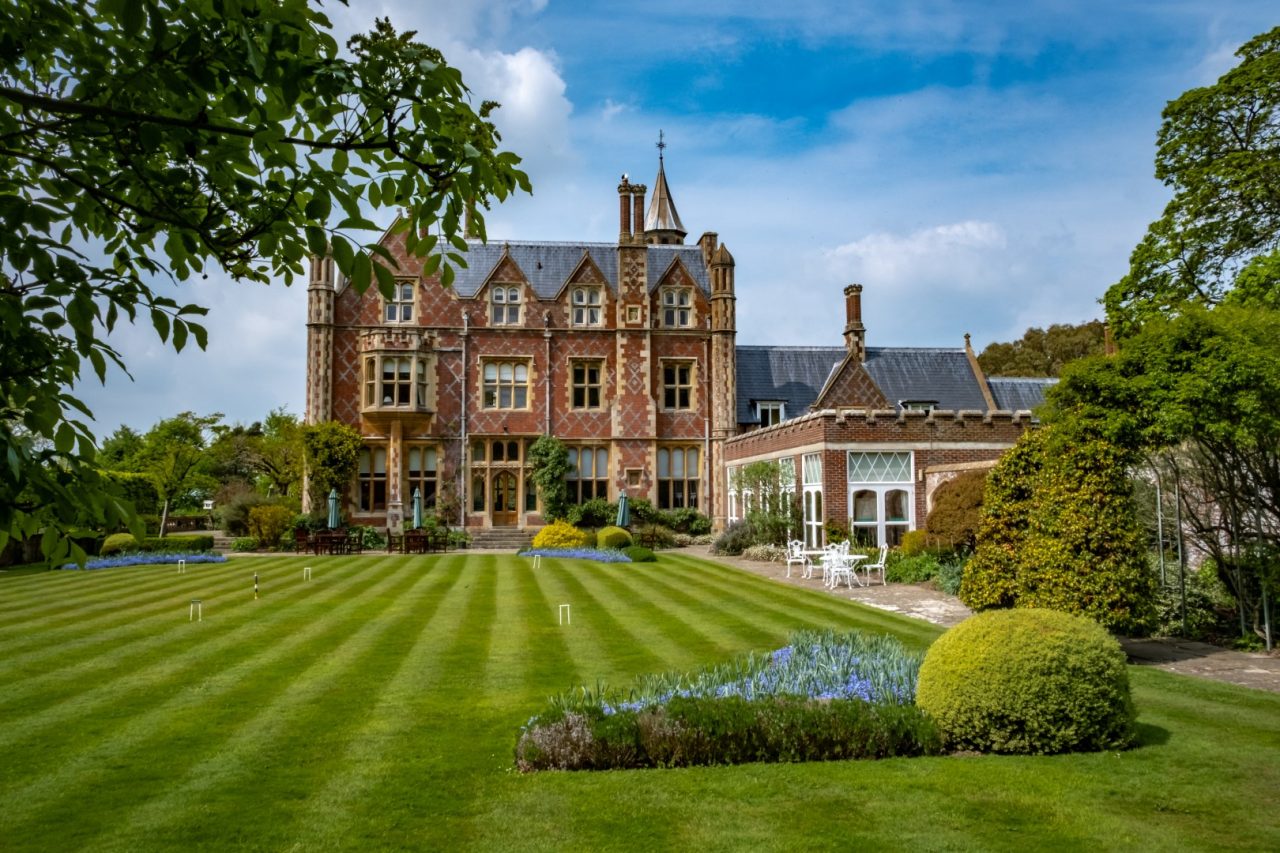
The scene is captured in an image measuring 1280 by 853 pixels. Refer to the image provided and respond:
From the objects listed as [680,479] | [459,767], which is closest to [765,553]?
[680,479]

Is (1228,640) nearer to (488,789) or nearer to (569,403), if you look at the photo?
(488,789)

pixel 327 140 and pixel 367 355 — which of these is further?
pixel 367 355

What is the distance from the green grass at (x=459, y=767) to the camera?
600 cm

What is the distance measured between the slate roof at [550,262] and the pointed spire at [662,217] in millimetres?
15951

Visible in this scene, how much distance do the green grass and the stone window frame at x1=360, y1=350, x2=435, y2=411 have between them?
69.2 ft

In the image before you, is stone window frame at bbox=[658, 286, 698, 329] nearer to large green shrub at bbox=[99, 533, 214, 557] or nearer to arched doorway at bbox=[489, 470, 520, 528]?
arched doorway at bbox=[489, 470, 520, 528]

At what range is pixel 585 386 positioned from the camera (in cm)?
3744

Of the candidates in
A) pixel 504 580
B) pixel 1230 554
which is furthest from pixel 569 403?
pixel 1230 554

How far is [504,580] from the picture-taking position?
2052 cm

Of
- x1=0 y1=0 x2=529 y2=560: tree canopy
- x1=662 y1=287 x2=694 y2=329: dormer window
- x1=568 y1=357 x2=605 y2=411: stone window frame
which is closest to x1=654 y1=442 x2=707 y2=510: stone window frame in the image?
x1=568 y1=357 x2=605 y2=411: stone window frame

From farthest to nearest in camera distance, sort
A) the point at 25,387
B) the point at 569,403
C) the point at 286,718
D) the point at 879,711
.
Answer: the point at 569,403 < the point at 286,718 < the point at 879,711 < the point at 25,387

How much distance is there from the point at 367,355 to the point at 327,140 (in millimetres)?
32581

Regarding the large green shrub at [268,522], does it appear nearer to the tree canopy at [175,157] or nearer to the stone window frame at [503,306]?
the stone window frame at [503,306]

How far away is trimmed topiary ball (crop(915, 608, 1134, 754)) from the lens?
7.47 m
